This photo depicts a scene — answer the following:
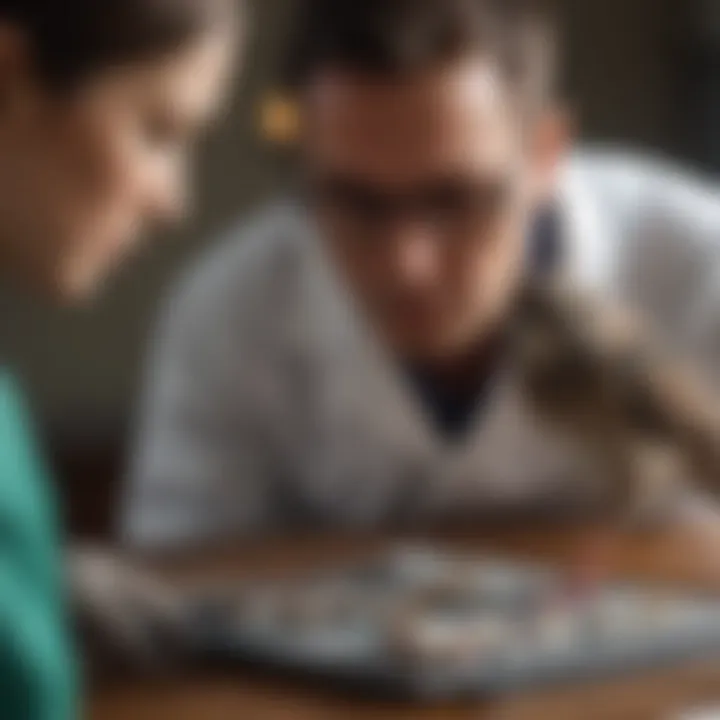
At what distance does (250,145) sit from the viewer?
0.75 metres

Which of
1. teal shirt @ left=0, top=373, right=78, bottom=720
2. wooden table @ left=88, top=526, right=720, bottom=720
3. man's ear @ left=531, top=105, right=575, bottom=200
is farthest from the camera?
man's ear @ left=531, top=105, right=575, bottom=200

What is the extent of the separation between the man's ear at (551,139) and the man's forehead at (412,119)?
15mm

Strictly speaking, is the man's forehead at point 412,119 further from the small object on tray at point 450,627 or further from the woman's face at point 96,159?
the small object on tray at point 450,627

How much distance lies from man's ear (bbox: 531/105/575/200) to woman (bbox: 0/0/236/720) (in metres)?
0.17

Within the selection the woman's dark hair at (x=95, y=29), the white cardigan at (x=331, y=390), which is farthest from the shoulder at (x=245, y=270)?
the woman's dark hair at (x=95, y=29)

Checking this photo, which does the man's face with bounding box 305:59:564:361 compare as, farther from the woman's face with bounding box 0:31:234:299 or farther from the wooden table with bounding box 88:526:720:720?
the wooden table with bounding box 88:526:720:720

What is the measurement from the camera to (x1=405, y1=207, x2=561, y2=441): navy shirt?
2.62ft

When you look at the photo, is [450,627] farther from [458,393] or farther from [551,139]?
[551,139]

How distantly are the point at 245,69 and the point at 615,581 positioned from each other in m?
0.34

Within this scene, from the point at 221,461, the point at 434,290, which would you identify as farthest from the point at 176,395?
the point at 434,290

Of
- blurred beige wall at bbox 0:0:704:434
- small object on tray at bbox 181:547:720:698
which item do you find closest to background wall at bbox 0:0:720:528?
blurred beige wall at bbox 0:0:704:434

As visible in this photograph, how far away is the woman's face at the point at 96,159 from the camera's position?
74cm

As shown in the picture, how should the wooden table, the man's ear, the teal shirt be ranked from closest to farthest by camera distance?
the teal shirt → the wooden table → the man's ear

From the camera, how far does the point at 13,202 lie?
74 centimetres
